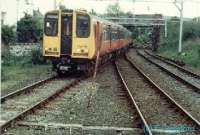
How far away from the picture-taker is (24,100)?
15.1 meters

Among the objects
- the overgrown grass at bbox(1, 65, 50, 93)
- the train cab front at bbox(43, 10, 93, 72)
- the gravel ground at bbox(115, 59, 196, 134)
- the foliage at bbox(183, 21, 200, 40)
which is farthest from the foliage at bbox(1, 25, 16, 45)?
the foliage at bbox(183, 21, 200, 40)

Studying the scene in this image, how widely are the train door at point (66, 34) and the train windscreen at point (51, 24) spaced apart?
0.92ft

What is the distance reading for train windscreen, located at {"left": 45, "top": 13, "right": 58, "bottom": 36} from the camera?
22.9 meters

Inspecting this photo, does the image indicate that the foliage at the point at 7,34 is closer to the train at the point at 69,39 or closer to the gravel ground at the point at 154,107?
the train at the point at 69,39

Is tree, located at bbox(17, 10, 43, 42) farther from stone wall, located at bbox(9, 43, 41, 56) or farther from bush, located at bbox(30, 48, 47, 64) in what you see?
bush, located at bbox(30, 48, 47, 64)

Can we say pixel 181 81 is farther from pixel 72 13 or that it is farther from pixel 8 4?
pixel 8 4

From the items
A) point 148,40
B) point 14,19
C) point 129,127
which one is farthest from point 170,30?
point 129,127

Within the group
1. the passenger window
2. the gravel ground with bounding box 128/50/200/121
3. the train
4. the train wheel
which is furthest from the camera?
the train wheel

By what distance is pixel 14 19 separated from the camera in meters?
38.2

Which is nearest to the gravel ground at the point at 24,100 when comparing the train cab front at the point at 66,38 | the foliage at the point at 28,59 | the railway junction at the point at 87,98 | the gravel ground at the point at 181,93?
the railway junction at the point at 87,98

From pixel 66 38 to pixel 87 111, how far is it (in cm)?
955

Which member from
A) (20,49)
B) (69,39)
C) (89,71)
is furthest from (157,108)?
(20,49)

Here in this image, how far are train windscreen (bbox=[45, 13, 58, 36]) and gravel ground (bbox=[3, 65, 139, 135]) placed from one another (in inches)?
190

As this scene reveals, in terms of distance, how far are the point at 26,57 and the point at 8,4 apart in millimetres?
8827
